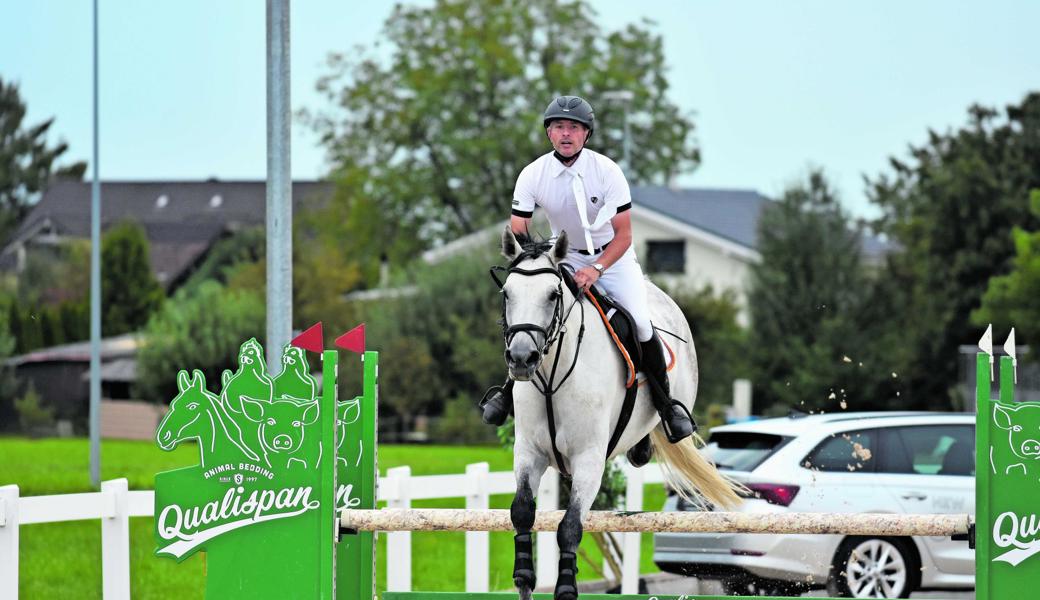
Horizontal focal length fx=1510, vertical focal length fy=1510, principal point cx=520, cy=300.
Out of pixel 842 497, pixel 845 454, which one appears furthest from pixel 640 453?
pixel 845 454

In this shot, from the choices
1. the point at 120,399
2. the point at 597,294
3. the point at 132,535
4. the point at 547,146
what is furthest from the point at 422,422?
the point at 597,294

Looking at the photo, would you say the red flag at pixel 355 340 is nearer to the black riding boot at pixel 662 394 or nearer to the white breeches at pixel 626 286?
the white breeches at pixel 626 286

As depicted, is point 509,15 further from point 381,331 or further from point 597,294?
point 597,294

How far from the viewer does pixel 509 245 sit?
21.5 ft

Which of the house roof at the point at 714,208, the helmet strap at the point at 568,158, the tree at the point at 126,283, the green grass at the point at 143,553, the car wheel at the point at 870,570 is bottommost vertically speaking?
the green grass at the point at 143,553

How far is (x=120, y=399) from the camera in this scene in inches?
2547

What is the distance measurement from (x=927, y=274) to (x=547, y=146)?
58.2 feet

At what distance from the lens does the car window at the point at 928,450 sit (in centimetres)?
1108

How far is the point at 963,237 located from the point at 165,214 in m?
66.9

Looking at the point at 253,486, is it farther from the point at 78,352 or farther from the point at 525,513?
the point at 78,352

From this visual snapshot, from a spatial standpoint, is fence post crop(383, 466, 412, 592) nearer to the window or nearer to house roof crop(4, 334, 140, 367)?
the window

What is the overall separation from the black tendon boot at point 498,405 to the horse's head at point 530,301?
0.62 metres

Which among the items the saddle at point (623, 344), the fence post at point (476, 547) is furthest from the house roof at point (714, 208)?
the saddle at point (623, 344)

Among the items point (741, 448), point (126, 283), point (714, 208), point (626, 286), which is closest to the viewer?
point (626, 286)
